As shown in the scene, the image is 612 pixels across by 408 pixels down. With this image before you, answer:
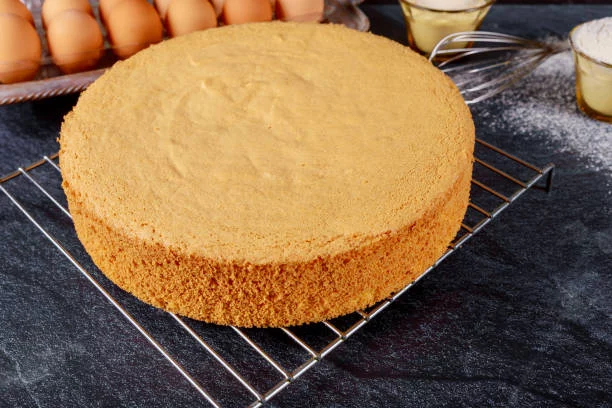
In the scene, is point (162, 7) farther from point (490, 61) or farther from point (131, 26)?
point (490, 61)

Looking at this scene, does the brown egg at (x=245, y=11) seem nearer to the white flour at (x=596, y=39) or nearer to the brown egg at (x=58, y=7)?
the brown egg at (x=58, y=7)

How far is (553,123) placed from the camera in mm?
1448

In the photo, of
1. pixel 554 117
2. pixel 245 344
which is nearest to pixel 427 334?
pixel 245 344

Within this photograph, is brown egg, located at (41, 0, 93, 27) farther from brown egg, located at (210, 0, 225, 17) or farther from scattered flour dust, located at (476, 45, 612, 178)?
scattered flour dust, located at (476, 45, 612, 178)

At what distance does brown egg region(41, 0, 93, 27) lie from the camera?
144 centimetres

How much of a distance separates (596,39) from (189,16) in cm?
86

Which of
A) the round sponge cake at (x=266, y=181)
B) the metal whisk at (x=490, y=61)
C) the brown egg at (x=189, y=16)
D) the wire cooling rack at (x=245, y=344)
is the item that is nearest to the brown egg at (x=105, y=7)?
the brown egg at (x=189, y=16)

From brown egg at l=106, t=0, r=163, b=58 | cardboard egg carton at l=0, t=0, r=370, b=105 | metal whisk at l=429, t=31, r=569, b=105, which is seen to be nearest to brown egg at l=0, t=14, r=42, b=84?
cardboard egg carton at l=0, t=0, r=370, b=105

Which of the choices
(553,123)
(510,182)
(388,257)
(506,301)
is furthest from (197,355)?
(553,123)

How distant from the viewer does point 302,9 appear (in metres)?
1.52

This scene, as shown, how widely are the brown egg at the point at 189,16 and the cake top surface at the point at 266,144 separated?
0.23 metres

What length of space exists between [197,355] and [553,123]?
0.94 meters

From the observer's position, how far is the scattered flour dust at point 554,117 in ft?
4.54

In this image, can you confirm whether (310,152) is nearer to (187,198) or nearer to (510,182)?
(187,198)
